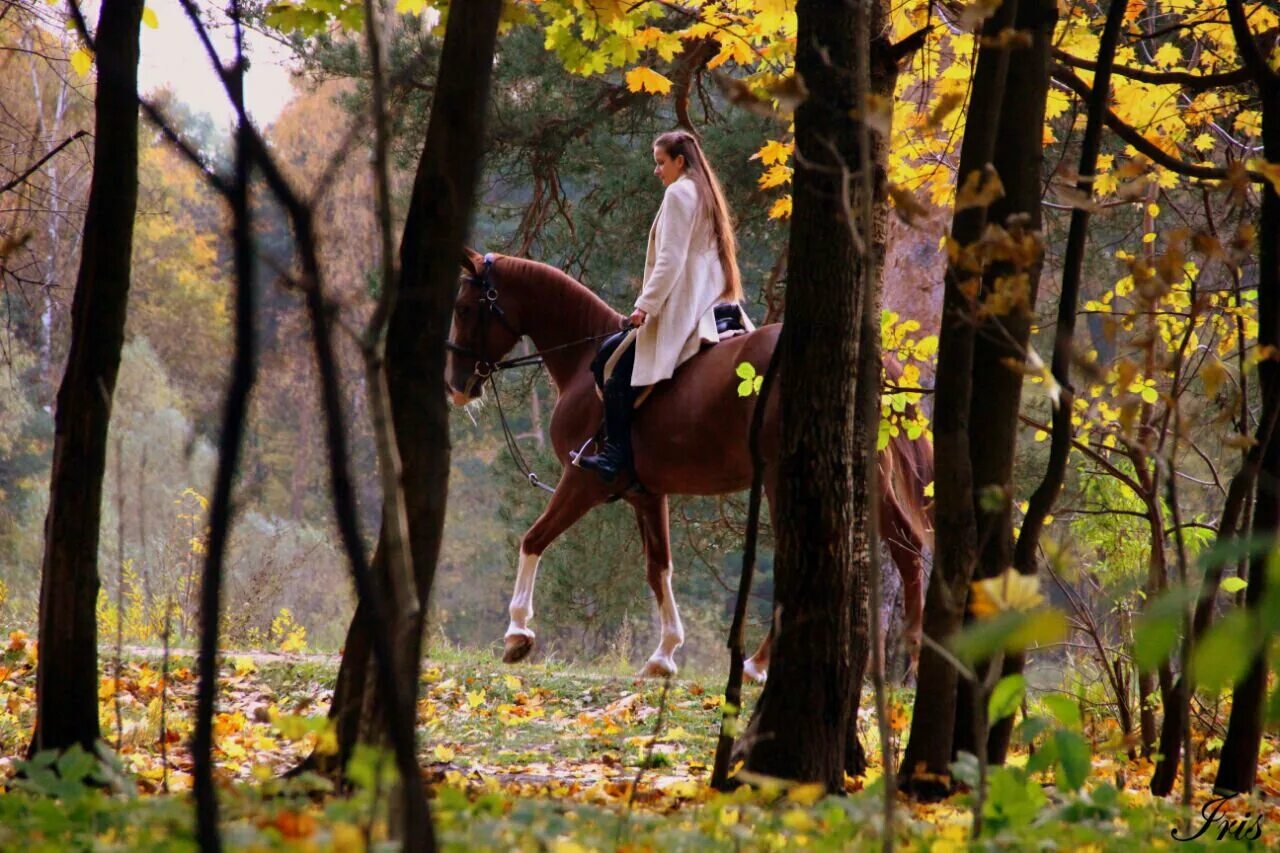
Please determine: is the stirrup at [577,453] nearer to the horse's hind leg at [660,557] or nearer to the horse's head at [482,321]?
the horse's hind leg at [660,557]

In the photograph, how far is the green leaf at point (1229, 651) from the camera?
85 centimetres

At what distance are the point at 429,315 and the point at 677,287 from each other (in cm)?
410

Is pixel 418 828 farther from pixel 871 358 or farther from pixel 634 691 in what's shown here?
pixel 634 691

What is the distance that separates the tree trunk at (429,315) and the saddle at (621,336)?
4323 mm

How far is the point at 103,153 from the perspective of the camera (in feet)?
12.4

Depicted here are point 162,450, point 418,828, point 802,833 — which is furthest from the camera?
point 162,450

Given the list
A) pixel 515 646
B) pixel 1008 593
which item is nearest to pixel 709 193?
pixel 515 646

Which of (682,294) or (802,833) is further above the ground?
(682,294)

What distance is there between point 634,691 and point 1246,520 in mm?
3888

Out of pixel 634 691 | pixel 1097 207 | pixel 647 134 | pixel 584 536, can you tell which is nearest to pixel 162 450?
pixel 584 536

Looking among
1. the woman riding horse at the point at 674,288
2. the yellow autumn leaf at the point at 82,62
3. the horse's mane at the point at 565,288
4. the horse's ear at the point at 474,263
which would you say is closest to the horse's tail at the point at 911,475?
the woman riding horse at the point at 674,288

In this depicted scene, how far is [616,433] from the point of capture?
25.5ft

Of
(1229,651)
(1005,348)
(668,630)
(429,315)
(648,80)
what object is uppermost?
(648,80)

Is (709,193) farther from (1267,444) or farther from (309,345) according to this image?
(1267,444)
